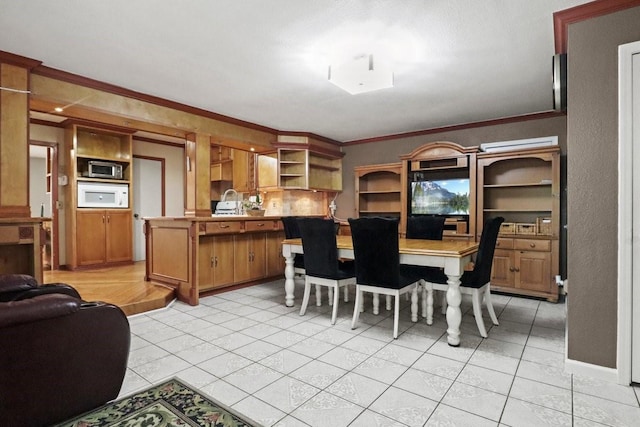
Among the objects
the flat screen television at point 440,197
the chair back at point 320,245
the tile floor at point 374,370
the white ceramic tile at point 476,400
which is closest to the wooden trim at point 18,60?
the tile floor at point 374,370

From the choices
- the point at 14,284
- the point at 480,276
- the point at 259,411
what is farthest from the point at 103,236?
the point at 480,276

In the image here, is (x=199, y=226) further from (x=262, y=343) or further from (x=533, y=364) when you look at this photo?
(x=533, y=364)

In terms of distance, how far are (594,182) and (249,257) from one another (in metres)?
3.81

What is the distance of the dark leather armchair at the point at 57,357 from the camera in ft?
4.67

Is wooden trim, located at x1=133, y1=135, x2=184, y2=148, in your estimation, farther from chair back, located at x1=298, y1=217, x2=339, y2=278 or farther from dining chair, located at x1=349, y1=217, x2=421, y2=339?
dining chair, located at x1=349, y1=217, x2=421, y2=339

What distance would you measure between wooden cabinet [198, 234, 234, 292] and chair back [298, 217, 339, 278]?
1.47 meters

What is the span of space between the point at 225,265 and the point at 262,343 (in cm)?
186

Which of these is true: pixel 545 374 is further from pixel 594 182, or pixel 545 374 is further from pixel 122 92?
pixel 122 92

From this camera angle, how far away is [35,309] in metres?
1.47

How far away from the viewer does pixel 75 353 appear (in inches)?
63.0

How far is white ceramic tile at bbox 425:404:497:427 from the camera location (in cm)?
164

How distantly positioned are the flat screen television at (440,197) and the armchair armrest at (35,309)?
4466 mm

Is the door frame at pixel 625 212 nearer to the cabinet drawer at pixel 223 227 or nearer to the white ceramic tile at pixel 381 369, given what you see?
the white ceramic tile at pixel 381 369

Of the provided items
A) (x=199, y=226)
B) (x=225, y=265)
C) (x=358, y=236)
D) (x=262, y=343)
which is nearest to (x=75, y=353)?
(x=262, y=343)
